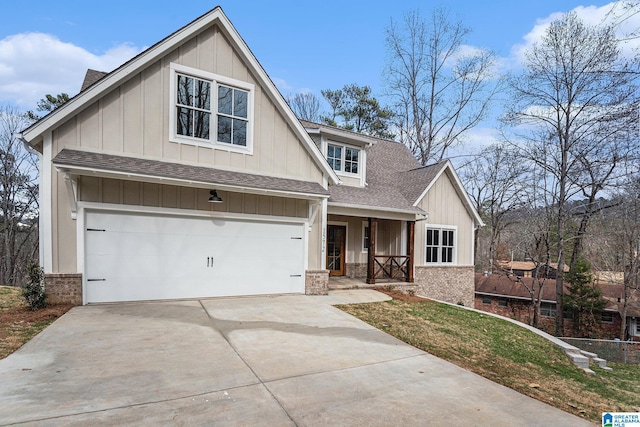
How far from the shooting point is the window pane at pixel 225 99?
28.4 ft

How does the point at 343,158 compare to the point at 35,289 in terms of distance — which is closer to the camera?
the point at 35,289

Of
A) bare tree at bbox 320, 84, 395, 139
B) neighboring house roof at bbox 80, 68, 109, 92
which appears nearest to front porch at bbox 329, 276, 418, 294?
neighboring house roof at bbox 80, 68, 109, 92

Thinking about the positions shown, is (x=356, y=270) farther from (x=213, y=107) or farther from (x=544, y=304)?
(x=544, y=304)

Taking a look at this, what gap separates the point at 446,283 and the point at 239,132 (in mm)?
10641

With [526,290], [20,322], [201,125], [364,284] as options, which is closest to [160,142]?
[201,125]

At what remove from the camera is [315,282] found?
988 cm

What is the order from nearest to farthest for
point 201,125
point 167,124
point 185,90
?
point 167,124
point 185,90
point 201,125

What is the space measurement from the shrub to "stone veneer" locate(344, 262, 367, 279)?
9.57 m

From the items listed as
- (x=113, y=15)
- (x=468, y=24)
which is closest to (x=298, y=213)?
(x=113, y=15)

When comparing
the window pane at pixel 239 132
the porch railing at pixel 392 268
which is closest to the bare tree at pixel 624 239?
the porch railing at pixel 392 268

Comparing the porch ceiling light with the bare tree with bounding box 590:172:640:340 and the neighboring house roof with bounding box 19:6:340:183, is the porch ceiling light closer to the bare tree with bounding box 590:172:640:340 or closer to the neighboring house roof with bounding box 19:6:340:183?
the neighboring house roof with bounding box 19:6:340:183

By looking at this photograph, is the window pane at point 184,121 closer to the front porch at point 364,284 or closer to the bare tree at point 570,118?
the front porch at point 364,284

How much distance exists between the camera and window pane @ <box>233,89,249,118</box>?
8859 mm

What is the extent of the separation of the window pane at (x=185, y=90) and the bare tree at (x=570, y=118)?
56.6ft
